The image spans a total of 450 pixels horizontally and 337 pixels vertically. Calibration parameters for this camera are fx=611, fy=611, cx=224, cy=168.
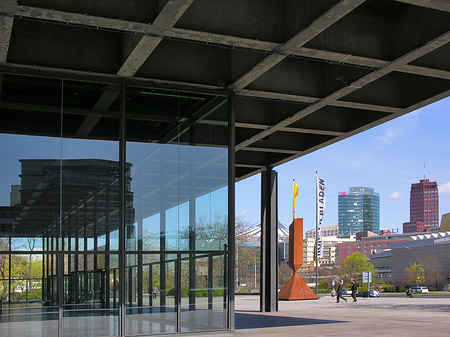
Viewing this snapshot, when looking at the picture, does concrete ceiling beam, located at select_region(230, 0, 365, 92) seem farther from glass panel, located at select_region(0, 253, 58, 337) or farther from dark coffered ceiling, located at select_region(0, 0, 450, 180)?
glass panel, located at select_region(0, 253, 58, 337)

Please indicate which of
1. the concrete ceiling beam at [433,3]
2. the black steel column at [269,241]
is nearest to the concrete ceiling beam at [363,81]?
the concrete ceiling beam at [433,3]

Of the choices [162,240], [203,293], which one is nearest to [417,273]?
[203,293]

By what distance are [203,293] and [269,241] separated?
11.3 m

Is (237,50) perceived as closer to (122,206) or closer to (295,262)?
(122,206)

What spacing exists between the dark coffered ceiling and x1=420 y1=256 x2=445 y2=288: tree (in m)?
105

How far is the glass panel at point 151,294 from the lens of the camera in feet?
50.1

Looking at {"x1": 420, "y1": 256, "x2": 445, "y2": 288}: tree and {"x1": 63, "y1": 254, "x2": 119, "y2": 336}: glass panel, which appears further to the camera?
{"x1": 420, "y1": 256, "x2": 445, "y2": 288}: tree

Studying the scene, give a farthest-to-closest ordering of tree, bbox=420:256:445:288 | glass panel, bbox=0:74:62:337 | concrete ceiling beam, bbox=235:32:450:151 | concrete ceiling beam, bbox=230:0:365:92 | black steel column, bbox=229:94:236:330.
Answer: tree, bbox=420:256:445:288 → black steel column, bbox=229:94:236:330 → glass panel, bbox=0:74:62:337 → concrete ceiling beam, bbox=235:32:450:151 → concrete ceiling beam, bbox=230:0:365:92

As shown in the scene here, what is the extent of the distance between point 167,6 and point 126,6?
110 centimetres

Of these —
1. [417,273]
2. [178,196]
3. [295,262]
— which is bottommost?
[417,273]

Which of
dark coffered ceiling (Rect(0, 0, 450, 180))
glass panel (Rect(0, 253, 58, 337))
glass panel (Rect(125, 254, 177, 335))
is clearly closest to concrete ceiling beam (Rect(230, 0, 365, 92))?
dark coffered ceiling (Rect(0, 0, 450, 180))

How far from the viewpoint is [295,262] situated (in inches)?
1657

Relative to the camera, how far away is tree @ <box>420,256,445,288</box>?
380 ft

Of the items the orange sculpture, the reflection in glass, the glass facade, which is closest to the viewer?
the glass facade
